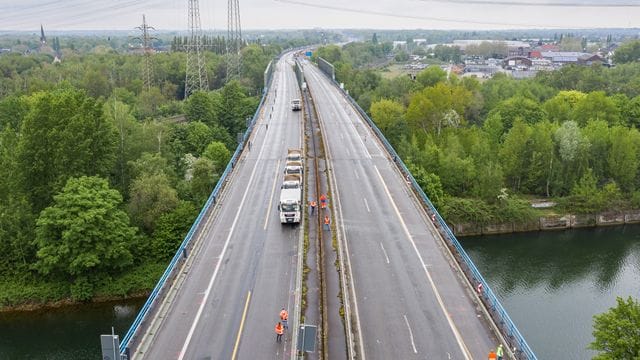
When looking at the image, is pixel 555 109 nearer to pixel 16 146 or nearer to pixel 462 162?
pixel 462 162

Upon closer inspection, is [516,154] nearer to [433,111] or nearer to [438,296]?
[433,111]

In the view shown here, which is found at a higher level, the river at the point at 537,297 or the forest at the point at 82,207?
the forest at the point at 82,207

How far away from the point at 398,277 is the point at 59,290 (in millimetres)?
32981

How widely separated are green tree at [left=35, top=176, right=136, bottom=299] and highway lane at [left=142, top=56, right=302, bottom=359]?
35.5 ft

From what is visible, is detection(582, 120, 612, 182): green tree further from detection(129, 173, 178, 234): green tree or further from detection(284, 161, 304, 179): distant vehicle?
detection(129, 173, 178, 234): green tree

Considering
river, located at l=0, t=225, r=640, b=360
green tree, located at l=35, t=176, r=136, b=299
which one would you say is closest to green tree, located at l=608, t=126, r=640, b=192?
river, located at l=0, t=225, r=640, b=360

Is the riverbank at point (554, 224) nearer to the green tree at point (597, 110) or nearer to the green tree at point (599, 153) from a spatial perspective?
the green tree at point (599, 153)

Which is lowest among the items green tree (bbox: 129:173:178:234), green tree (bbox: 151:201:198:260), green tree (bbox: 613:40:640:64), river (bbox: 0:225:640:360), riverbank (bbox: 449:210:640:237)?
river (bbox: 0:225:640:360)

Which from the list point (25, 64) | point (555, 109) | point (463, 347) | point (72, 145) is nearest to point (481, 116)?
point (555, 109)

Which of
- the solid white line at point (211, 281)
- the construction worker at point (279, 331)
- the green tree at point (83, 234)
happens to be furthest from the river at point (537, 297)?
the construction worker at point (279, 331)

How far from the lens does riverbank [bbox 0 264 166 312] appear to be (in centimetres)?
5056

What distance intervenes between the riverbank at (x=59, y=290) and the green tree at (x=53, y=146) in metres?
7.54

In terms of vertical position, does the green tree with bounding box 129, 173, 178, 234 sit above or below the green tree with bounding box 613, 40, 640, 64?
below

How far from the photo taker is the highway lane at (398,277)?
2831 cm
